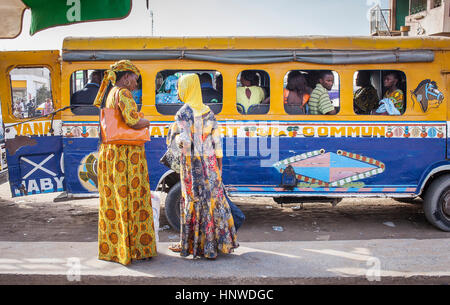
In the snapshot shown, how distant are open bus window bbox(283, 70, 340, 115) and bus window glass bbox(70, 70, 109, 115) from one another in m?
2.66

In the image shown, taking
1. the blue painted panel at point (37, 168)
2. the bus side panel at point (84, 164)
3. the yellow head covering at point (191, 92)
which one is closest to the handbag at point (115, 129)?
the yellow head covering at point (191, 92)

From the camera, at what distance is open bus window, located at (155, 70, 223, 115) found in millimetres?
6355

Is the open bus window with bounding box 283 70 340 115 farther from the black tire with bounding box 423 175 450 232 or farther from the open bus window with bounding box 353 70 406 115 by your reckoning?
the black tire with bounding box 423 175 450 232

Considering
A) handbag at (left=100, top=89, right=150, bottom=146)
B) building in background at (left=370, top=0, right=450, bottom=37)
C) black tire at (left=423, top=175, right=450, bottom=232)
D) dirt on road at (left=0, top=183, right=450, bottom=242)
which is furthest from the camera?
building in background at (left=370, top=0, right=450, bottom=37)

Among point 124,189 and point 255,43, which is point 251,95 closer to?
point 255,43

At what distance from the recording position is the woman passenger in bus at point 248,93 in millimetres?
6336

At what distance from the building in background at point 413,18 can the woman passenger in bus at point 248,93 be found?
15.3 meters

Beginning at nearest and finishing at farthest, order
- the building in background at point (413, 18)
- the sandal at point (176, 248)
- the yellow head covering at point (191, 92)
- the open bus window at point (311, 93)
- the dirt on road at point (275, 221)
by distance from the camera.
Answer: the yellow head covering at point (191, 92), the sandal at point (176, 248), the open bus window at point (311, 93), the dirt on road at point (275, 221), the building in background at point (413, 18)

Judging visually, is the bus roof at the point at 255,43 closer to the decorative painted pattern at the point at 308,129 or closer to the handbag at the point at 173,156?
the decorative painted pattern at the point at 308,129

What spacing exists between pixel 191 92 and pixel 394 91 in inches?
133

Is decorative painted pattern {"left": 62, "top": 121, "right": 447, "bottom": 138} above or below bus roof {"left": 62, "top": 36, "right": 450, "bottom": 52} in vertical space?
below

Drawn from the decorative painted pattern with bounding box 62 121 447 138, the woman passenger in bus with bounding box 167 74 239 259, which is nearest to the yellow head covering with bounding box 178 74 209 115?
the woman passenger in bus with bounding box 167 74 239 259

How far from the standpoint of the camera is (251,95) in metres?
6.35

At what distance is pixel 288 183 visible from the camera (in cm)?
624
